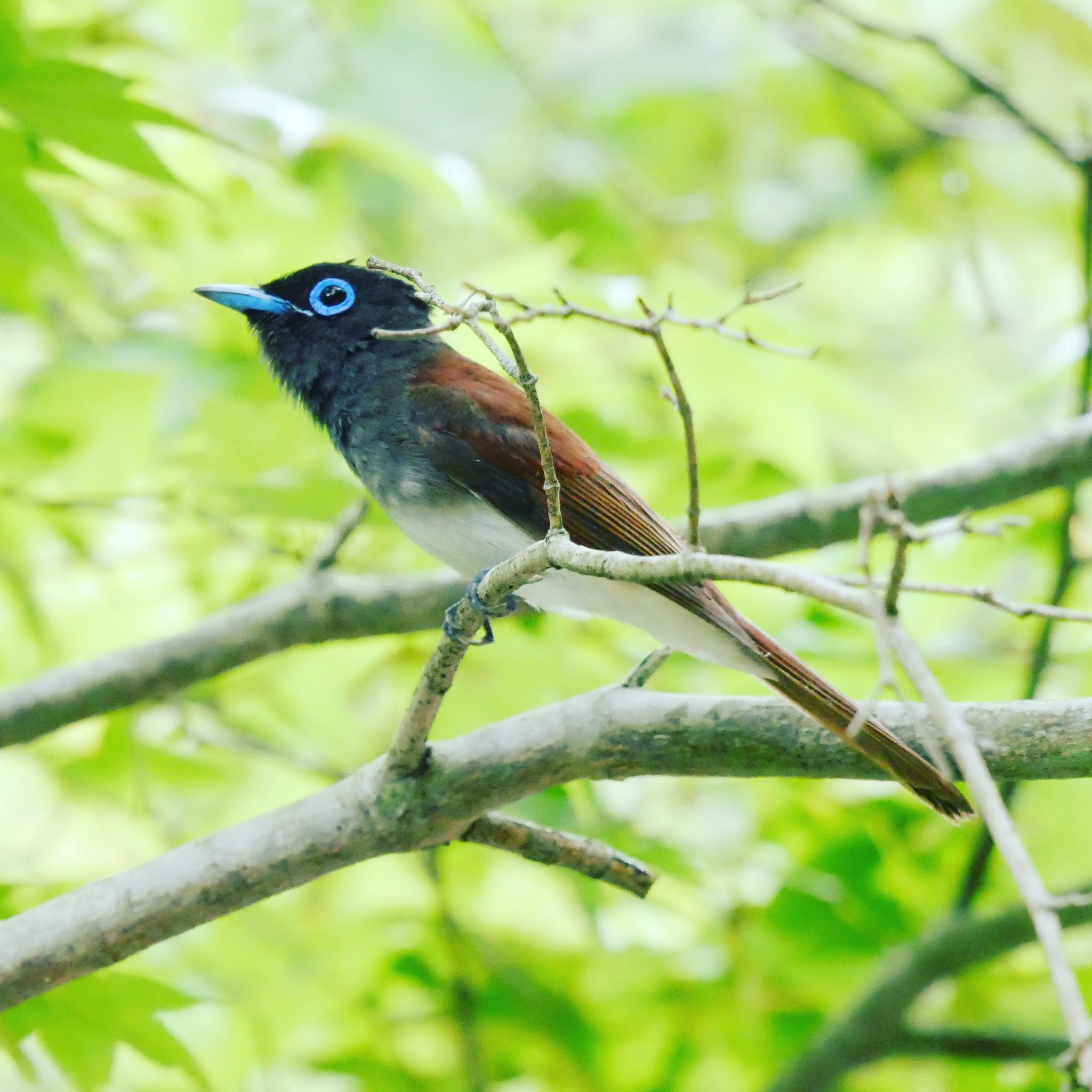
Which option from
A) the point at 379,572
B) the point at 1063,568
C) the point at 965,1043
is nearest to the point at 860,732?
the point at 1063,568

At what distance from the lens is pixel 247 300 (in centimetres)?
317

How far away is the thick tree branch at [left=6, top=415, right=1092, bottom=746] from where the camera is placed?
3.13 m

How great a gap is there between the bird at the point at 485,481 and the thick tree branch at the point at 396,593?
17.1 inches

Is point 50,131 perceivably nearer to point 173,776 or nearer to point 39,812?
point 173,776

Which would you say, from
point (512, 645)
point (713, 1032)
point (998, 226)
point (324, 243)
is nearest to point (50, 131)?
point (324, 243)

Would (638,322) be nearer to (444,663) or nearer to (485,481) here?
(444,663)

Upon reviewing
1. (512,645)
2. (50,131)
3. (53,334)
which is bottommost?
(512,645)

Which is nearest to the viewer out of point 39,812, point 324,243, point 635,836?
point 635,836

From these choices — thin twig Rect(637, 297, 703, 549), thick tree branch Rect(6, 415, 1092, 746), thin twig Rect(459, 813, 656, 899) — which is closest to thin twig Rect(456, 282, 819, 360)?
thin twig Rect(637, 297, 703, 549)

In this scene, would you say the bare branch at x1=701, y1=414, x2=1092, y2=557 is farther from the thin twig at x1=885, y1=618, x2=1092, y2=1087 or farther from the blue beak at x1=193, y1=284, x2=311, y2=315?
the thin twig at x1=885, y1=618, x2=1092, y2=1087

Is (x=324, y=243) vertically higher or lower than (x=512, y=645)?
higher

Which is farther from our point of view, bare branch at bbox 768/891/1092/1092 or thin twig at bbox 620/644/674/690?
bare branch at bbox 768/891/1092/1092

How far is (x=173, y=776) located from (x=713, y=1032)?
1.83 m

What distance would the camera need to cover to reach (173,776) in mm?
3910
